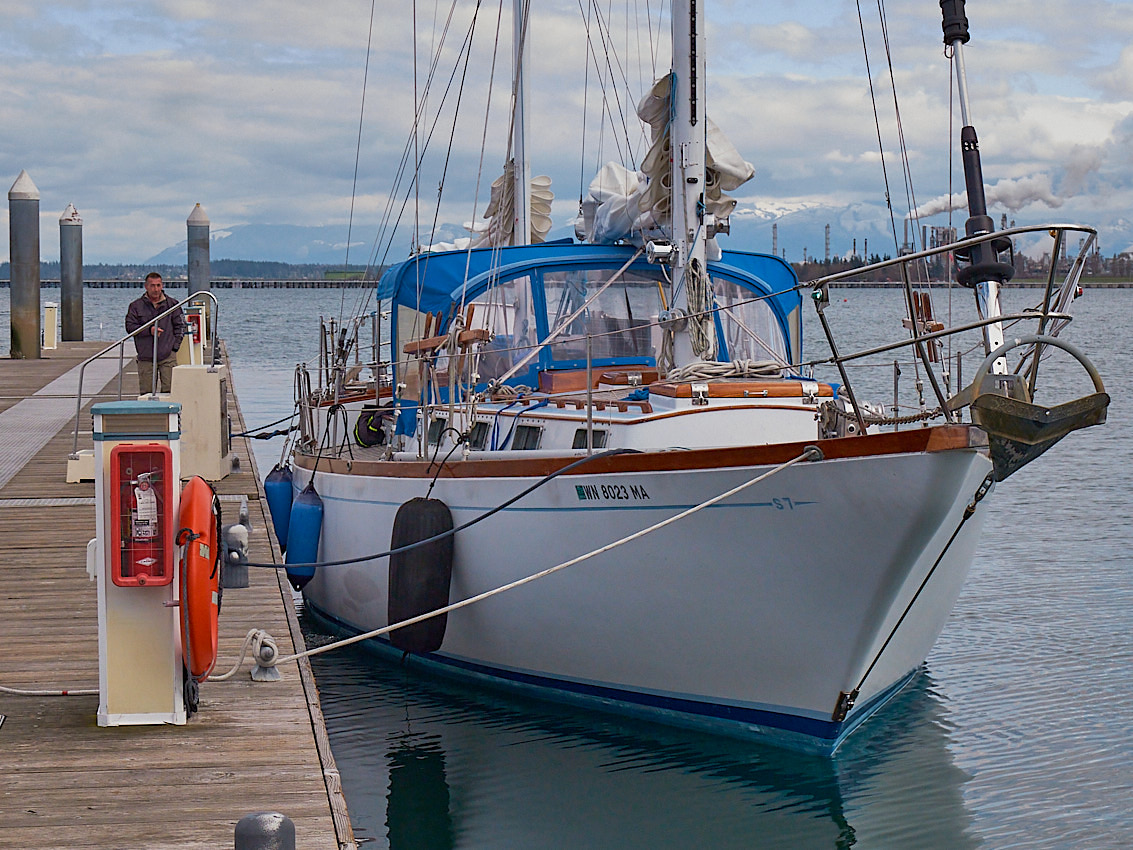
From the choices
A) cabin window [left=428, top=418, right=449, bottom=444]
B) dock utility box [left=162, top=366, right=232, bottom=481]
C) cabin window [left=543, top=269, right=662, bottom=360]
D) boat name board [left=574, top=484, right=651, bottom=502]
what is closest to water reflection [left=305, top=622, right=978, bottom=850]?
boat name board [left=574, top=484, right=651, bottom=502]

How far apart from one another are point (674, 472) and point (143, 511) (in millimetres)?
2907

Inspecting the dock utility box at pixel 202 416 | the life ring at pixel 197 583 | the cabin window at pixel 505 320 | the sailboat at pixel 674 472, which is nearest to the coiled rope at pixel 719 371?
the sailboat at pixel 674 472

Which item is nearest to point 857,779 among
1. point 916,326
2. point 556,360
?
point 916,326

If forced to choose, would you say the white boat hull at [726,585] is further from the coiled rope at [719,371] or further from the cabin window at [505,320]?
the cabin window at [505,320]

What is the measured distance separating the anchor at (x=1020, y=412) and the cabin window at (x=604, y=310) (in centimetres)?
408

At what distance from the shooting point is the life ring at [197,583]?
5.38m

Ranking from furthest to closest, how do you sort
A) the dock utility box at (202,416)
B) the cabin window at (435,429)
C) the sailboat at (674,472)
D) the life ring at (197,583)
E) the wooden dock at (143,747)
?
the dock utility box at (202,416) → the cabin window at (435,429) → the sailboat at (674,472) → the life ring at (197,583) → the wooden dock at (143,747)

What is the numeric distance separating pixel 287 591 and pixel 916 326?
14.2 feet

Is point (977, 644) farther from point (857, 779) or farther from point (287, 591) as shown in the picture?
point (287, 591)

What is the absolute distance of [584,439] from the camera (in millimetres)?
8328

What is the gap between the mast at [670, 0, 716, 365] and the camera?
8.77 metres

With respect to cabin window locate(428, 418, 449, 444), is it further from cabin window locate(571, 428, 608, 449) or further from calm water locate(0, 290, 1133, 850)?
calm water locate(0, 290, 1133, 850)

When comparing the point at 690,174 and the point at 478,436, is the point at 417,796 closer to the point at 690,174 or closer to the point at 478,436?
the point at 478,436

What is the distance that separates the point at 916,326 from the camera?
653cm
